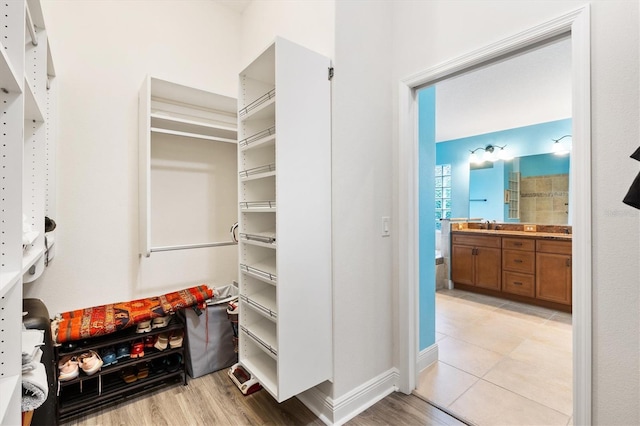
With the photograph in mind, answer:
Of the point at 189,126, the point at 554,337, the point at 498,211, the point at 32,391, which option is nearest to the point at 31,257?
the point at 32,391

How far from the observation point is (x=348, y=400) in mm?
1769

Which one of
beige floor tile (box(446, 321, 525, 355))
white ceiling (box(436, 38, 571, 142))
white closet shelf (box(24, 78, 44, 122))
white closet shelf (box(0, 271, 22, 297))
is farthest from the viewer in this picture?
white ceiling (box(436, 38, 571, 142))

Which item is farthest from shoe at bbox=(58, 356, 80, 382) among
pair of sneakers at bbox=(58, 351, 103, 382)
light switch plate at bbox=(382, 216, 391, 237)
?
light switch plate at bbox=(382, 216, 391, 237)

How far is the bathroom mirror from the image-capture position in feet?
13.9

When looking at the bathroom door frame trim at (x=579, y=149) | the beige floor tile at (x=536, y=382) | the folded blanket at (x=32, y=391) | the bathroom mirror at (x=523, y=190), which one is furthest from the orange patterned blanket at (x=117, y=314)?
the bathroom mirror at (x=523, y=190)

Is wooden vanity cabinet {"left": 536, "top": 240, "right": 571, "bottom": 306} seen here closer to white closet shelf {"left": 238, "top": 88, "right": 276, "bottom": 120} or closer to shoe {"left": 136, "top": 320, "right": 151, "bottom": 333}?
white closet shelf {"left": 238, "top": 88, "right": 276, "bottom": 120}

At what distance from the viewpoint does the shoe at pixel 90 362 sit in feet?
5.65

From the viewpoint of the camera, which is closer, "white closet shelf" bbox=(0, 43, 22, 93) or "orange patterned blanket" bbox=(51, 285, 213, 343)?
"white closet shelf" bbox=(0, 43, 22, 93)

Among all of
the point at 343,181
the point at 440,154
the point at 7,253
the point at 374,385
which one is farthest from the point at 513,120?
the point at 7,253

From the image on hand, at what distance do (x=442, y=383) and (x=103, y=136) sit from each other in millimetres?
2978

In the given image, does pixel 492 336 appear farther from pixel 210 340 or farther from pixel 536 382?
pixel 210 340

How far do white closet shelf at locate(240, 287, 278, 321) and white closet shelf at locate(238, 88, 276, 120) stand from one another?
3.69ft

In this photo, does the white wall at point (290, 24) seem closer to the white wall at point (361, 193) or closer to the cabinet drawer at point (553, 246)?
the white wall at point (361, 193)

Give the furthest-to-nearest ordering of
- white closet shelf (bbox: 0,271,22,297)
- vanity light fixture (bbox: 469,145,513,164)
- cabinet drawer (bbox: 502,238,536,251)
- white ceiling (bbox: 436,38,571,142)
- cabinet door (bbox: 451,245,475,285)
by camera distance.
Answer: vanity light fixture (bbox: 469,145,513,164) < cabinet door (bbox: 451,245,475,285) < cabinet drawer (bbox: 502,238,536,251) < white ceiling (bbox: 436,38,571,142) < white closet shelf (bbox: 0,271,22,297)
